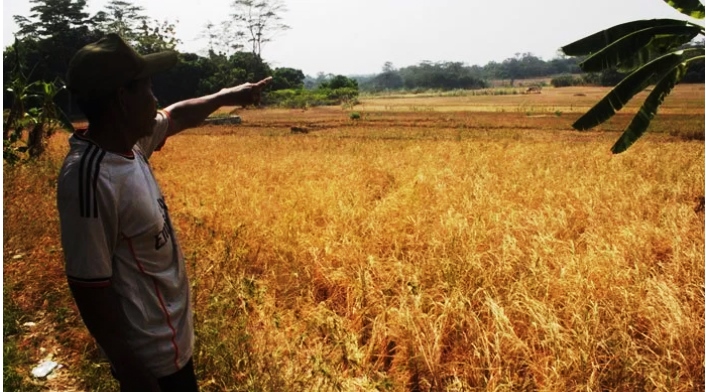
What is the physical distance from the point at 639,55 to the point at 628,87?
0.50 m

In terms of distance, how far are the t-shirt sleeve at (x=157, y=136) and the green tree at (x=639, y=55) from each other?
3512 millimetres

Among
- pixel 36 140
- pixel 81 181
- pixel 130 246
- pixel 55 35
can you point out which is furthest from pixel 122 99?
pixel 55 35

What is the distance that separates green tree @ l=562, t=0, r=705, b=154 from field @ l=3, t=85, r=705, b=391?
101 cm

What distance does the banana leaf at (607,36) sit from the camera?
404cm

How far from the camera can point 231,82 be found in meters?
37.9

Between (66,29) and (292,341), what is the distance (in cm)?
3484

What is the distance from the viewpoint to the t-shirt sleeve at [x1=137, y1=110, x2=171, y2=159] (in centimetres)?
166

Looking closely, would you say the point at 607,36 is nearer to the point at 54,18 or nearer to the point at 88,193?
the point at 88,193

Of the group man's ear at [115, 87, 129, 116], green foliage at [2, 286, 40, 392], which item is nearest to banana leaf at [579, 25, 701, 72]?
man's ear at [115, 87, 129, 116]

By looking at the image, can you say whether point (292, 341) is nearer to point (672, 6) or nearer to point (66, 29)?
point (672, 6)

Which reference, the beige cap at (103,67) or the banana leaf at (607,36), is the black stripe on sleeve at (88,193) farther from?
the banana leaf at (607,36)

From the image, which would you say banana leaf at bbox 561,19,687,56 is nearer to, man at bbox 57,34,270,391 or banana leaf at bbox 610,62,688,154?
banana leaf at bbox 610,62,688,154

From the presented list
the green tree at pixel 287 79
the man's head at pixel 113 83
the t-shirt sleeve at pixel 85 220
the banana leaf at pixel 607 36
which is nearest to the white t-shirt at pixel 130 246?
the t-shirt sleeve at pixel 85 220

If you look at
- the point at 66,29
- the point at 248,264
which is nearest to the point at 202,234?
the point at 248,264
